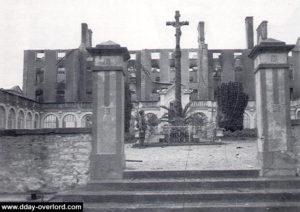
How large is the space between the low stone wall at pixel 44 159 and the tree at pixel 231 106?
76.5 feet

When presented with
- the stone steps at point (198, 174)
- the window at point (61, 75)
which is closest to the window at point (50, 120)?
the window at point (61, 75)

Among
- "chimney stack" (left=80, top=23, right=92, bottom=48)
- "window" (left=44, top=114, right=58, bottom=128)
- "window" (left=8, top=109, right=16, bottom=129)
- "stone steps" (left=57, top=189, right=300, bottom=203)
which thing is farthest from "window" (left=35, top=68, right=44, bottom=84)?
"stone steps" (left=57, top=189, right=300, bottom=203)

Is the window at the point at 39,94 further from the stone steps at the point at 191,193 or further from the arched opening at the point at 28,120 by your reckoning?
the stone steps at the point at 191,193

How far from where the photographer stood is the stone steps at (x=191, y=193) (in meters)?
6.32

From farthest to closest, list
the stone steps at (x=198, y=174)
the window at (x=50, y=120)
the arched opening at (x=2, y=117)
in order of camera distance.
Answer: the window at (x=50, y=120) < the arched opening at (x=2, y=117) < the stone steps at (x=198, y=174)

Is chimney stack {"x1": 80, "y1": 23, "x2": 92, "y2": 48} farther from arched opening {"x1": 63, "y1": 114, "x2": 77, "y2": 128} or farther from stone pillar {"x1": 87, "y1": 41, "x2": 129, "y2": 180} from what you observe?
stone pillar {"x1": 87, "y1": 41, "x2": 129, "y2": 180}

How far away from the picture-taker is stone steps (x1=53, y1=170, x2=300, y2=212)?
6.32 m

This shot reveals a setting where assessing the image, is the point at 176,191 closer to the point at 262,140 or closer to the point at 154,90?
the point at 262,140

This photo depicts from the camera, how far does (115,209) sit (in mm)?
6379

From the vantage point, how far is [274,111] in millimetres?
7684

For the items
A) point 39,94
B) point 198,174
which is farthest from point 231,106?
point 39,94

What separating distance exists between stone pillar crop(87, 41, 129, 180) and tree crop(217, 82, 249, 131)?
2308 cm

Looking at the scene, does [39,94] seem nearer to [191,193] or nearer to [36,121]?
[36,121]

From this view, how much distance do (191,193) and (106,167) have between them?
2192 millimetres
